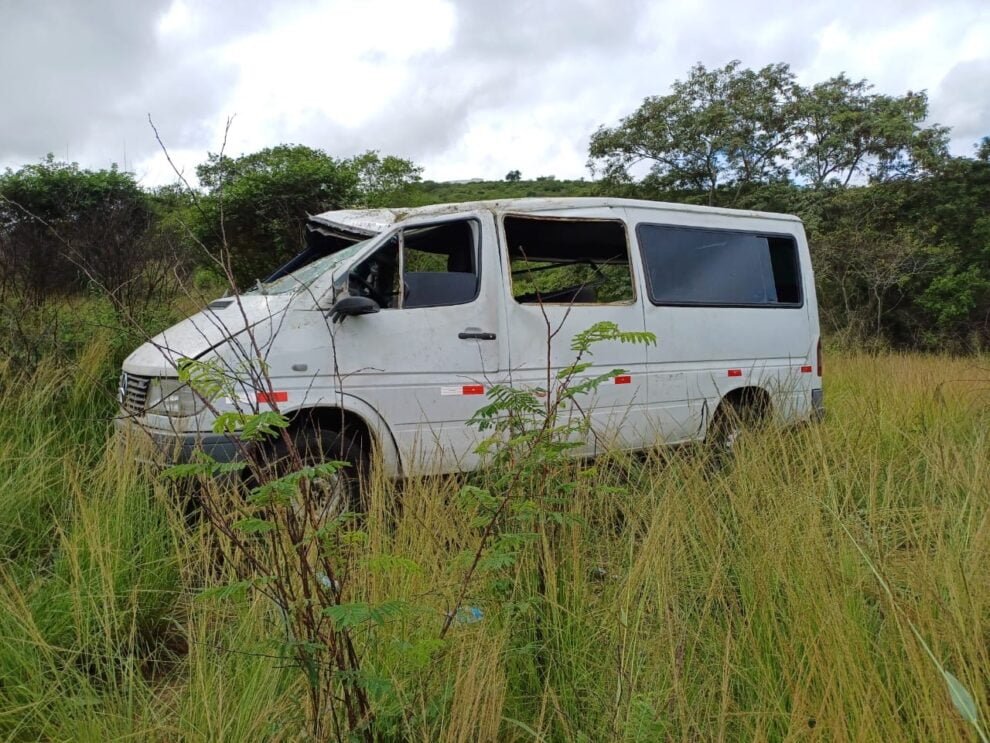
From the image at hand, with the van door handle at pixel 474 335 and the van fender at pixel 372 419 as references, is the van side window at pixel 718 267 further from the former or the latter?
the van fender at pixel 372 419

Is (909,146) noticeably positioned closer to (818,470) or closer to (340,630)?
(818,470)

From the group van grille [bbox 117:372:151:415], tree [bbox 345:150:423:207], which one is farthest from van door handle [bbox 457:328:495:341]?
tree [bbox 345:150:423:207]

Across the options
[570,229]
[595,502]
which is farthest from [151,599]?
[570,229]

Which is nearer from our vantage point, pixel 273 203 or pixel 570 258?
pixel 570 258

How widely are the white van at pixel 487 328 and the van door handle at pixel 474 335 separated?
0.01 m

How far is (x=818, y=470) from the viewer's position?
2.89 meters

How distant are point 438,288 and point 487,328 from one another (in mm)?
391

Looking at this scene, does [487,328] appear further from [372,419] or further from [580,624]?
A: [580,624]

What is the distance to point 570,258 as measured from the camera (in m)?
5.91

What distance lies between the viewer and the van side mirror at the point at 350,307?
350 centimetres

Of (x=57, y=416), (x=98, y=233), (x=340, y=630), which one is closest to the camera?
(x=340, y=630)

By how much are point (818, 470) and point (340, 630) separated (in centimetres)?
231

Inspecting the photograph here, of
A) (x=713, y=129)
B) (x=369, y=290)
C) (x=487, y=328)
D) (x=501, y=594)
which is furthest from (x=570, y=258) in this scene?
(x=713, y=129)

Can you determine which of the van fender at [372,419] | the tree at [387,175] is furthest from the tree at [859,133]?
the van fender at [372,419]
